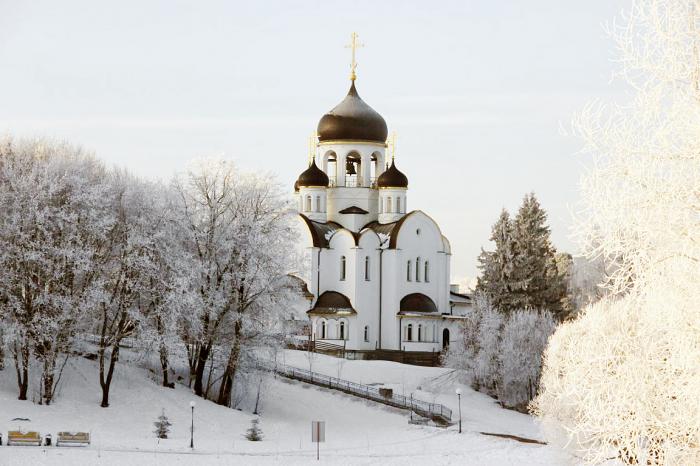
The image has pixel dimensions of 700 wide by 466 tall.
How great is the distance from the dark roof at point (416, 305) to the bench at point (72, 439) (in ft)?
109

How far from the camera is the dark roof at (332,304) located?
58.8 metres

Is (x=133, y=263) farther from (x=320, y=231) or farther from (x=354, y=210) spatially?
(x=354, y=210)

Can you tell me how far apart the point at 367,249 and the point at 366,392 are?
62.1ft

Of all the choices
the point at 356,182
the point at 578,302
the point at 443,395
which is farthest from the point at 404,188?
the point at 578,302

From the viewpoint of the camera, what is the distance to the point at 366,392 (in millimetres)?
43406

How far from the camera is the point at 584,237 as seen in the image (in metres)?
10.7

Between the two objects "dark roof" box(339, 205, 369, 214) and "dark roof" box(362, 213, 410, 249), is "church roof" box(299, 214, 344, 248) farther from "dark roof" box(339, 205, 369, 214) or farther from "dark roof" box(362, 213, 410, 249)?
"dark roof" box(362, 213, 410, 249)

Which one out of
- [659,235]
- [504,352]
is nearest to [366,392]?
[504,352]

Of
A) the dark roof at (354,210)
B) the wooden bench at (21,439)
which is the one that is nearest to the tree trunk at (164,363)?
the wooden bench at (21,439)

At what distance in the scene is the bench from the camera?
28.6 meters

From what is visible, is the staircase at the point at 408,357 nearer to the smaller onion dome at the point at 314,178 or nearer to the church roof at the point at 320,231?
the church roof at the point at 320,231

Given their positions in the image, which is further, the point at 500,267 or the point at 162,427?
the point at 500,267

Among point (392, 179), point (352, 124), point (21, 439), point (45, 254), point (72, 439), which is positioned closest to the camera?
point (21, 439)

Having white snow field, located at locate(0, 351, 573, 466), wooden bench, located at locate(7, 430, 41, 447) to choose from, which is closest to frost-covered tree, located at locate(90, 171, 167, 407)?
white snow field, located at locate(0, 351, 573, 466)
